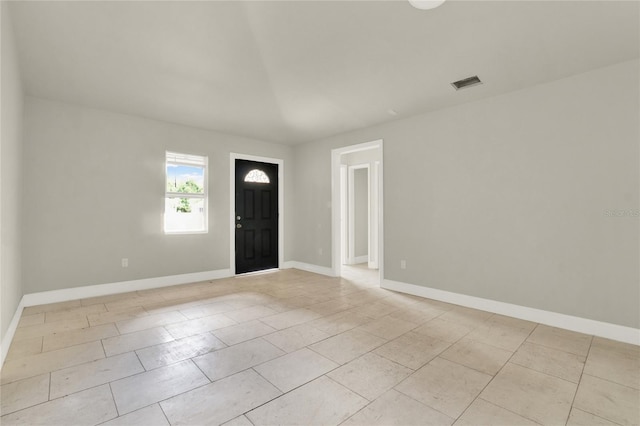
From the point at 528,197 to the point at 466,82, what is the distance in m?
1.49

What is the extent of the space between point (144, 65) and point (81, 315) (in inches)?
114

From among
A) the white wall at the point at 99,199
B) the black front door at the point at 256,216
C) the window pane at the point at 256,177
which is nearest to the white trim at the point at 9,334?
the white wall at the point at 99,199

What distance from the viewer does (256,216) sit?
6090 millimetres

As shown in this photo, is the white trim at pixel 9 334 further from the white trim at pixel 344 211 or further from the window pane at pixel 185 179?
the white trim at pixel 344 211

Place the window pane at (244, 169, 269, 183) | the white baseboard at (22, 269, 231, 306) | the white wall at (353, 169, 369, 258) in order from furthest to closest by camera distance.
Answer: the white wall at (353, 169, 369, 258) → the window pane at (244, 169, 269, 183) → the white baseboard at (22, 269, 231, 306)

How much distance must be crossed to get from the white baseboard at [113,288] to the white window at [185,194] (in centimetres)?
79

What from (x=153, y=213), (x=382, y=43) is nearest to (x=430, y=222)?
(x=382, y=43)

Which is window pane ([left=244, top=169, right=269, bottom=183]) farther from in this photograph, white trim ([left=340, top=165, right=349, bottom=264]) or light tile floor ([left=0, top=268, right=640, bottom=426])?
light tile floor ([left=0, top=268, right=640, bottom=426])

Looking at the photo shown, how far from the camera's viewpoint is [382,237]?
480 cm

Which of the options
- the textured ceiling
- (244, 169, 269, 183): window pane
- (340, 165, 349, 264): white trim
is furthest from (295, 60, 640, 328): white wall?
(244, 169, 269, 183): window pane

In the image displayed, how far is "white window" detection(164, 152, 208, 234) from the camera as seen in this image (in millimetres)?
5004

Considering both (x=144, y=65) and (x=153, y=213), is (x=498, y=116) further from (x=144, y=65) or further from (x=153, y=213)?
(x=153, y=213)

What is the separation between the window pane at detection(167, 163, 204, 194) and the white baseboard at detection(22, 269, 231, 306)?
1.46 meters

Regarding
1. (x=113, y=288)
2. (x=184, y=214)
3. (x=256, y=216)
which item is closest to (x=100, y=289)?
(x=113, y=288)
